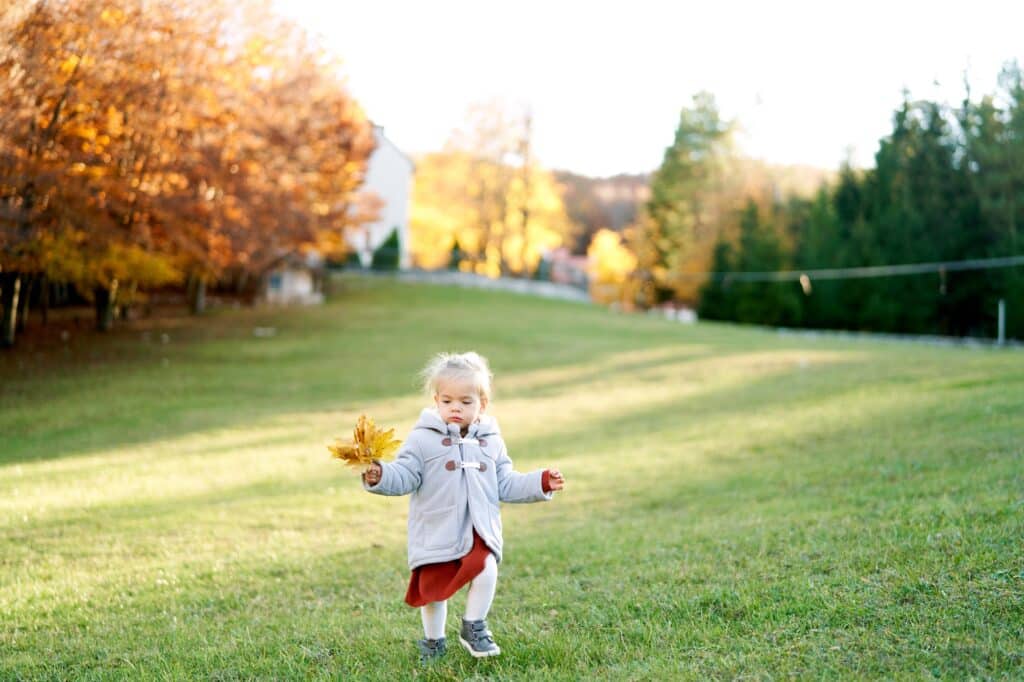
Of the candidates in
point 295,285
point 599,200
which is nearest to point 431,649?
point 295,285

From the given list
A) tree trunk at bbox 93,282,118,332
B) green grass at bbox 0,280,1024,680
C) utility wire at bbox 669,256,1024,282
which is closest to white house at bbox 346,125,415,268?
utility wire at bbox 669,256,1024,282

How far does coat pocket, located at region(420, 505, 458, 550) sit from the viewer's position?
4375mm

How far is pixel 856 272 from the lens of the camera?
3928 centimetres

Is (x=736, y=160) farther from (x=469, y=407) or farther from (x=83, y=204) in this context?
(x=469, y=407)

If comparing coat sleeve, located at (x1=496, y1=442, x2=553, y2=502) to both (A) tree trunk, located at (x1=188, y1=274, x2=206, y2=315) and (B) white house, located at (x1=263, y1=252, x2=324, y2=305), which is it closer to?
(A) tree trunk, located at (x1=188, y1=274, x2=206, y2=315)

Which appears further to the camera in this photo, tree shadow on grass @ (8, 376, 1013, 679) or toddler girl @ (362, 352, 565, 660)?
tree shadow on grass @ (8, 376, 1013, 679)

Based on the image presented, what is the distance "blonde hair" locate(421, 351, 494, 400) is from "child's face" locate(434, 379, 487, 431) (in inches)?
0.7

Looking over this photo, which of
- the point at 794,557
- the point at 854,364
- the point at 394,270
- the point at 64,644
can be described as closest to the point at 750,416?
the point at 854,364

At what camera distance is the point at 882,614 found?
4652 mm

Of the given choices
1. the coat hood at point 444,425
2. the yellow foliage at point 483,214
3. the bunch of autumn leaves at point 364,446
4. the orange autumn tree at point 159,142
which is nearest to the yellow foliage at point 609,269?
the yellow foliage at point 483,214

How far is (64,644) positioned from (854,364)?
19746mm

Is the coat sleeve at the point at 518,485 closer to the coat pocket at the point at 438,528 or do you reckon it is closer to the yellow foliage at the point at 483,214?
the coat pocket at the point at 438,528

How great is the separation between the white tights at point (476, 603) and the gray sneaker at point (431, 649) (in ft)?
0.11

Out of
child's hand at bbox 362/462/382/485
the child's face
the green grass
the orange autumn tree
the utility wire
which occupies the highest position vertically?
the orange autumn tree
